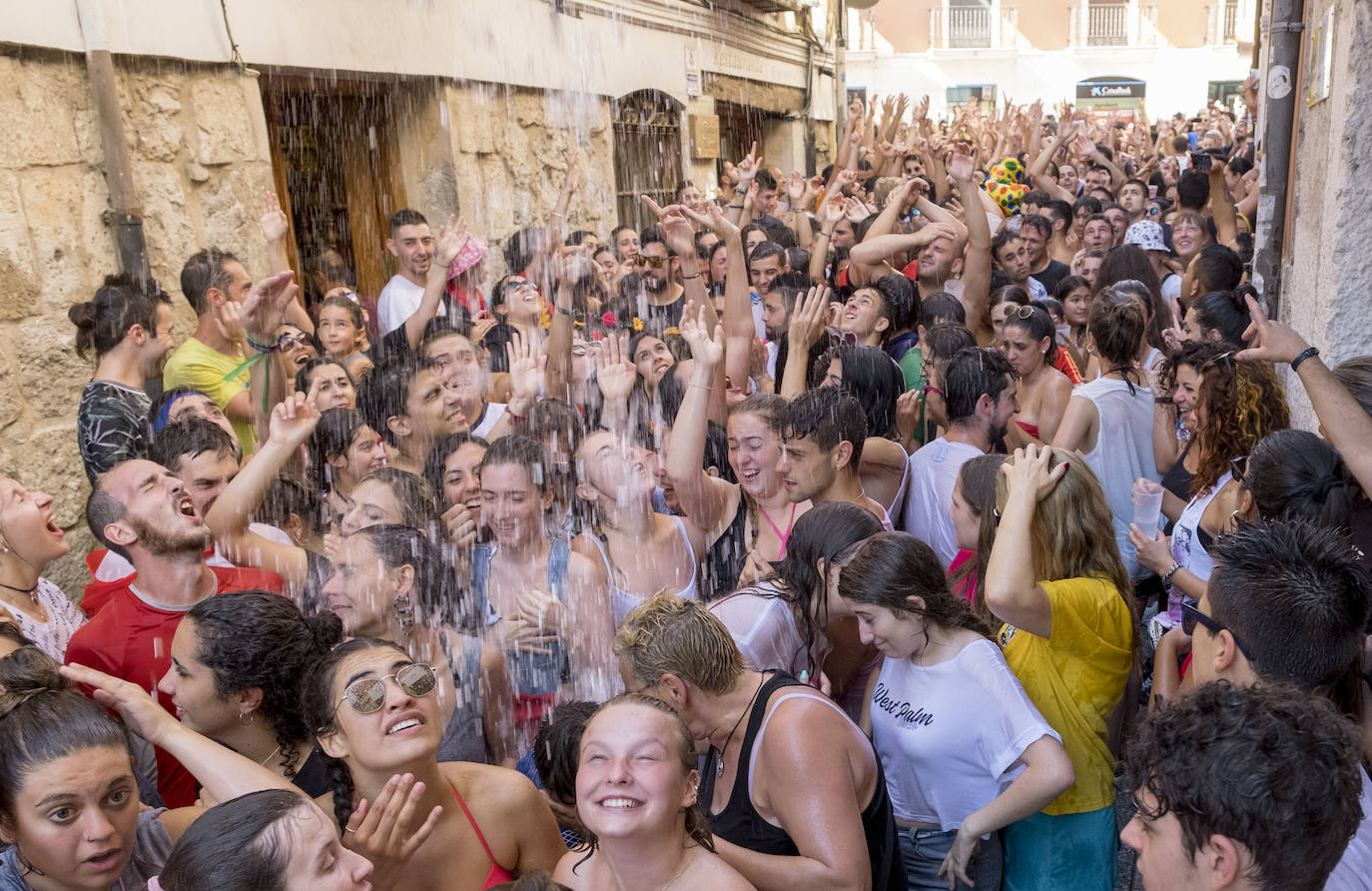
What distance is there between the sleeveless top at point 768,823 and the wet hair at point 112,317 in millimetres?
3169

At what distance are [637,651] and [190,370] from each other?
3.13 m

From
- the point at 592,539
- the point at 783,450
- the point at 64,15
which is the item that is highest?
the point at 64,15

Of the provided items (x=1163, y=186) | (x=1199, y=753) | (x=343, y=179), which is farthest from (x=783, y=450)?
(x=1163, y=186)

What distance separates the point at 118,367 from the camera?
14.0ft

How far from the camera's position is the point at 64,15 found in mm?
5090

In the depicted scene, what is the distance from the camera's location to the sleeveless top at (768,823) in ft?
7.20

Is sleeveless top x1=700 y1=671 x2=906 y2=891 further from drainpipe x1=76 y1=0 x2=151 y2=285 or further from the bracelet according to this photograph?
drainpipe x1=76 y1=0 x2=151 y2=285

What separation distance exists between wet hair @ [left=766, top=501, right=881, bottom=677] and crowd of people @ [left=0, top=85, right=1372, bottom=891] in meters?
0.01

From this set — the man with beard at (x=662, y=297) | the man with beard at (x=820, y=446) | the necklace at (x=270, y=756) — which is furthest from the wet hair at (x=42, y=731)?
the man with beard at (x=662, y=297)

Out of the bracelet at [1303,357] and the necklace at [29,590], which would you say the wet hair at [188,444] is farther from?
the bracelet at [1303,357]

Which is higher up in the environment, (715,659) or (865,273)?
(865,273)

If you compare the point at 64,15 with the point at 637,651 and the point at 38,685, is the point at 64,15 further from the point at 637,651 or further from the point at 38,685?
the point at 637,651

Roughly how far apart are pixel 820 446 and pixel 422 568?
3.90ft

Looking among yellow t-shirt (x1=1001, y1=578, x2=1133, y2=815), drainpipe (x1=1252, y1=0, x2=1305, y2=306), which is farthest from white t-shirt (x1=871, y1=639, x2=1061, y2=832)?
drainpipe (x1=1252, y1=0, x2=1305, y2=306)
